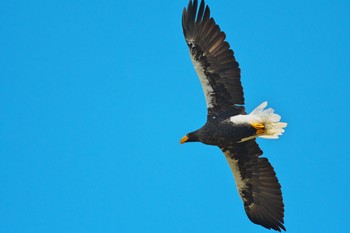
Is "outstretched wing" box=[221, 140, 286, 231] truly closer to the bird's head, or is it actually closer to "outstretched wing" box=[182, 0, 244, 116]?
the bird's head

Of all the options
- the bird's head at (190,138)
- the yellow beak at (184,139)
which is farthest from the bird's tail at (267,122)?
the yellow beak at (184,139)

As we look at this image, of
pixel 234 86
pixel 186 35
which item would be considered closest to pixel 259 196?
pixel 234 86

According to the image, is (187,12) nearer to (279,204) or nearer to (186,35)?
(186,35)

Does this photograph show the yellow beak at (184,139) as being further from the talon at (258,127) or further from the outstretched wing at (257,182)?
the talon at (258,127)

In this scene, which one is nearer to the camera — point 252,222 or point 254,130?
point 254,130

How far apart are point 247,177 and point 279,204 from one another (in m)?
0.80

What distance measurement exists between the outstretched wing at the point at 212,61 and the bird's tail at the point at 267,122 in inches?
17.4

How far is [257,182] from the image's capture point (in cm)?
1191

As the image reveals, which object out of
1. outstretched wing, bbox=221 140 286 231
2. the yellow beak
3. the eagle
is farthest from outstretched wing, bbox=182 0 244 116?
outstretched wing, bbox=221 140 286 231

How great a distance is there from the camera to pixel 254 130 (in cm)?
1110

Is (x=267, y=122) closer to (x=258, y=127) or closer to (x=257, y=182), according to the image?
(x=258, y=127)

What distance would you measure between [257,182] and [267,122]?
1.41 meters

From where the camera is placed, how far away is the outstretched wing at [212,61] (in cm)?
1146

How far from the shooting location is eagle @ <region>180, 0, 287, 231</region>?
11.2 m
